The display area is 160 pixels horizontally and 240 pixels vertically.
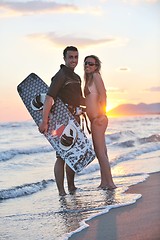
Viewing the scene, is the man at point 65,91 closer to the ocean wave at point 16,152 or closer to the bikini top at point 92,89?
the bikini top at point 92,89

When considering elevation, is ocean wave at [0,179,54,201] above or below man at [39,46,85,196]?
below

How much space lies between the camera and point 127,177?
7.40m

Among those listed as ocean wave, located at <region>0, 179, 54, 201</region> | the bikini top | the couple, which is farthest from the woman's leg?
ocean wave, located at <region>0, 179, 54, 201</region>

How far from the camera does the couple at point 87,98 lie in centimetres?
593

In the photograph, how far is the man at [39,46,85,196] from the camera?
584 cm

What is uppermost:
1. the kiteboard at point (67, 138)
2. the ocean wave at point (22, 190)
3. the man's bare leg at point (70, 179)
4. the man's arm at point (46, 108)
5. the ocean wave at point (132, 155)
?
the man's arm at point (46, 108)

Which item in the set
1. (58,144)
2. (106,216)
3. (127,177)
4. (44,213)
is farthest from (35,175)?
(106,216)

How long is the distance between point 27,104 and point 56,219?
2404 millimetres

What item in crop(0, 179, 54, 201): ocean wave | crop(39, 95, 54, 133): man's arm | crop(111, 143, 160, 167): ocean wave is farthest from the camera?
crop(111, 143, 160, 167): ocean wave

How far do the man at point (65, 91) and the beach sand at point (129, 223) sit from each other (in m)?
1.31

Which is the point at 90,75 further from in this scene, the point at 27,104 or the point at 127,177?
the point at 127,177

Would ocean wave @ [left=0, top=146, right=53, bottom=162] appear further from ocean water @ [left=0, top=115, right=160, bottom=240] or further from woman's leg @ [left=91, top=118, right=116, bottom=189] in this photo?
woman's leg @ [left=91, top=118, right=116, bottom=189]

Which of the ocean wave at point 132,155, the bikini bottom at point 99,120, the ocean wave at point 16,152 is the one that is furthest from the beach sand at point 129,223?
the ocean wave at point 16,152

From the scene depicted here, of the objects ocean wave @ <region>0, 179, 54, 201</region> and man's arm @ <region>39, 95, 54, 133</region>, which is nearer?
man's arm @ <region>39, 95, 54, 133</region>
